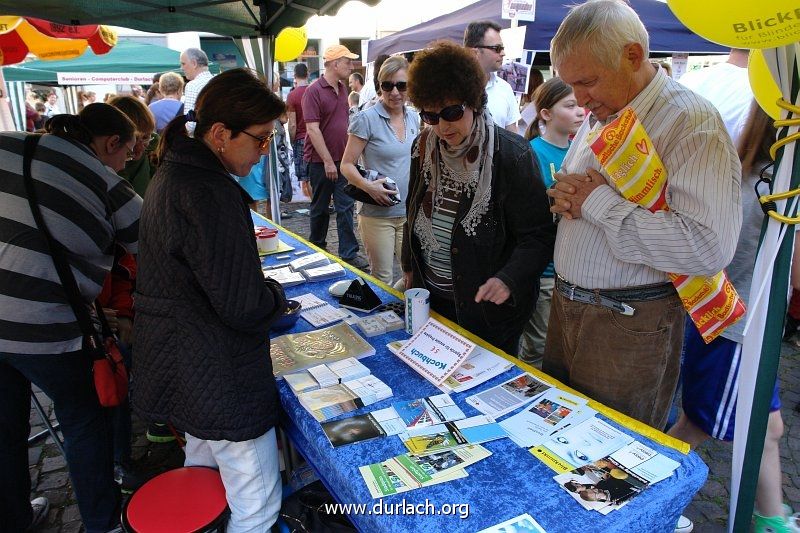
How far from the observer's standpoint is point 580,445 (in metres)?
1.28

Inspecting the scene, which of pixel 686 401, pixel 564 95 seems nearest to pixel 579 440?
pixel 686 401

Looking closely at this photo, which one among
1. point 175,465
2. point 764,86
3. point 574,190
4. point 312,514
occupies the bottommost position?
point 175,465

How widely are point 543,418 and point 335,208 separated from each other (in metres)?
3.85

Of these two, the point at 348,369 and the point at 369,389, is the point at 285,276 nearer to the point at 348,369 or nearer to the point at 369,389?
the point at 348,369

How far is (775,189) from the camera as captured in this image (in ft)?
4.04

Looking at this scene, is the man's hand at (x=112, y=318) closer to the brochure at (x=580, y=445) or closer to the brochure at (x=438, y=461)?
the brochure at (x=438, y=461)

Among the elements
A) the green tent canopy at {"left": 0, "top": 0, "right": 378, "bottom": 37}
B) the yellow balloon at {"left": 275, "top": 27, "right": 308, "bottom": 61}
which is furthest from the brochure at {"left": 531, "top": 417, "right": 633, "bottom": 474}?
the yellow balloon at {"left": 275, "top": 27, "right": 308, "bottom": 61}

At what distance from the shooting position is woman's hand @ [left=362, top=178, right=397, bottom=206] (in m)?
2.77

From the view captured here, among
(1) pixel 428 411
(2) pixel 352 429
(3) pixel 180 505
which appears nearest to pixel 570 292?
(1) pixel 428 411

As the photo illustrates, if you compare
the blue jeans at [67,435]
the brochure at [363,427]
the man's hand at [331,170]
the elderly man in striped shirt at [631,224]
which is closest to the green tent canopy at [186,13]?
the man's hand at [331,170]

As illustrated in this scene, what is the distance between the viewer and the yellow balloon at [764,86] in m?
1.25

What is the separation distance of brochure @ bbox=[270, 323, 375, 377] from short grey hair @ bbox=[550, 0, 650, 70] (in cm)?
117

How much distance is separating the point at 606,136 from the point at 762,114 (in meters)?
0.76

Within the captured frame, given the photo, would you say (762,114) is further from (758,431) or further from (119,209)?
(119,209)
